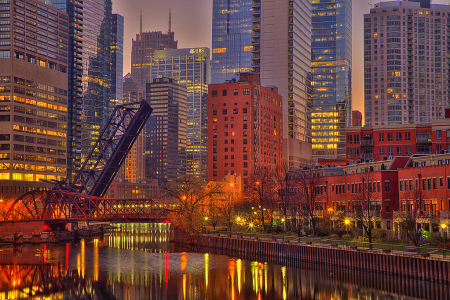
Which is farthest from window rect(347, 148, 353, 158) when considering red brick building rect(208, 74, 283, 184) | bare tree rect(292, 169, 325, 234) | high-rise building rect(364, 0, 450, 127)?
high-rise building rect(364, 0, 450, 127)

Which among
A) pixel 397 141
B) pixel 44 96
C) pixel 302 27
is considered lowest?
pixel 397 141

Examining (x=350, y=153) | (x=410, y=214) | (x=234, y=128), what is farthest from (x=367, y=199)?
(x=234, y=128)

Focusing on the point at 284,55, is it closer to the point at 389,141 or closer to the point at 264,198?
the point at 389,141

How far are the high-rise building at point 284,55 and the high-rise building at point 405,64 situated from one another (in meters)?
44.8

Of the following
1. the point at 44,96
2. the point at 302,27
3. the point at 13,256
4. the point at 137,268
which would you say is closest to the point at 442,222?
the point at 137,268

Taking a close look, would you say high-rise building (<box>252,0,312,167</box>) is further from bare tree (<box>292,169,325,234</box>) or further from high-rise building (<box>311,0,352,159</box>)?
bare tree (<box>292,169,325,234</box>)

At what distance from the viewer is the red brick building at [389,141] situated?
8594 cm

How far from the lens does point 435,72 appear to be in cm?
19312

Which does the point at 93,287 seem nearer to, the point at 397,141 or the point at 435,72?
the point at 397,141

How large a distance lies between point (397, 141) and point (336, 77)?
363ft

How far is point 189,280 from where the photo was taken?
50062mm

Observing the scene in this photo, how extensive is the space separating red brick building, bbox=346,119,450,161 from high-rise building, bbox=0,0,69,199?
212ft

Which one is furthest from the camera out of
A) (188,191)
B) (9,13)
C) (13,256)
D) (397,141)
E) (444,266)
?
(9,13)

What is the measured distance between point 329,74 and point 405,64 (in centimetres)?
2535
